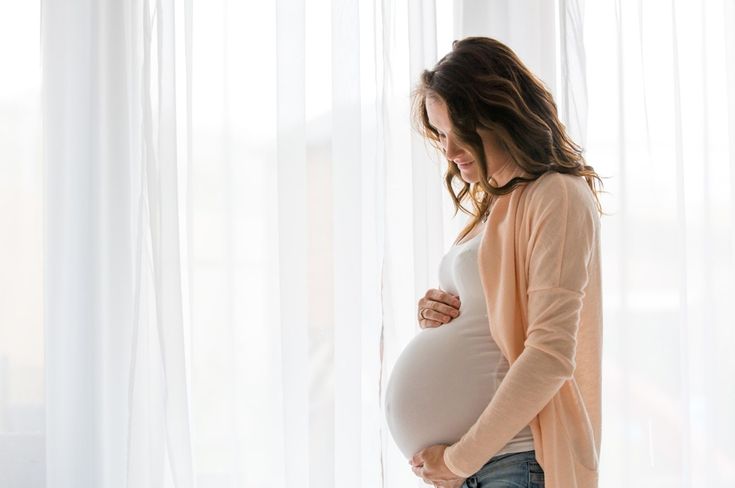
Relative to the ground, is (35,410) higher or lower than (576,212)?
lower

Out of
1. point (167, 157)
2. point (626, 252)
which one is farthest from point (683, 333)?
point (167, 157)

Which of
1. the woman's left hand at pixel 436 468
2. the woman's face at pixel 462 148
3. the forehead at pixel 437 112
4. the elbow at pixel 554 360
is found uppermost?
the forehead at pixel 437 112

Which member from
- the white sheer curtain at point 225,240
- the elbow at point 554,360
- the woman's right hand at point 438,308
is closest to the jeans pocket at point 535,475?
the elbow at point 554,360

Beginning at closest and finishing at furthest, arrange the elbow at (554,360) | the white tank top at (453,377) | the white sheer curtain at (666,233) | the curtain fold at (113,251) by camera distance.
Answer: the elbow at (554,360) → the white tank top at (453,377) → the curtain fold at (113,251) → the white sheer curtain at (666,233)

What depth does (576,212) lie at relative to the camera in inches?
38.9

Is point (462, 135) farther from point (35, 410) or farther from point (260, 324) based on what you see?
point (35, 410)

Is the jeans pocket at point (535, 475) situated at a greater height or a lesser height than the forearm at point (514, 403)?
lesser

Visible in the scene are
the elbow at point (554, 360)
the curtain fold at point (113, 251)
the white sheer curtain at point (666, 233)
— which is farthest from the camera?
the white sheer curtain at point (666, 233)

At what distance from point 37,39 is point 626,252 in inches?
52.9

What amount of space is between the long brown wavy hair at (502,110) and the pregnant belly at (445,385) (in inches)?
8.2

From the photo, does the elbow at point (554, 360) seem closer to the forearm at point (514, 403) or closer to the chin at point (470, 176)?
the forearm at point (514, 403)

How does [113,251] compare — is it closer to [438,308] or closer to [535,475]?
[438,308]

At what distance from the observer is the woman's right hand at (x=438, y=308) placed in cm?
115

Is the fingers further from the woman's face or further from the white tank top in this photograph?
the woman's face
